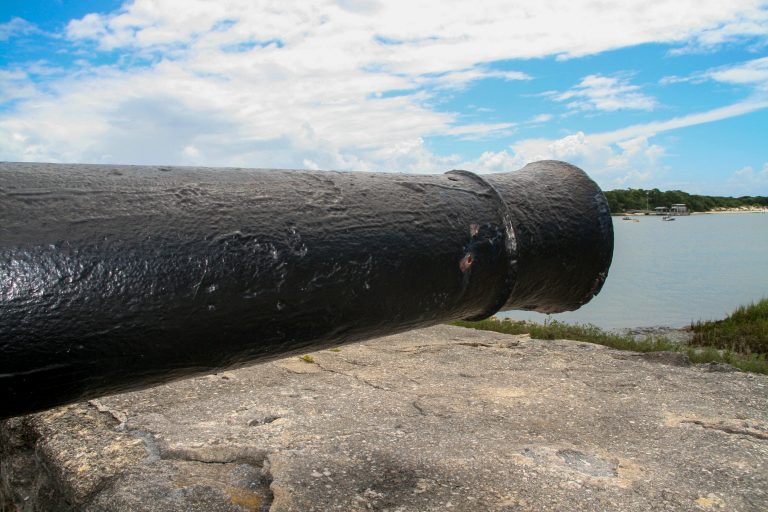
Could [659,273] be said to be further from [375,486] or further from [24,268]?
[24,268]

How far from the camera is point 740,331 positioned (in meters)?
8.45

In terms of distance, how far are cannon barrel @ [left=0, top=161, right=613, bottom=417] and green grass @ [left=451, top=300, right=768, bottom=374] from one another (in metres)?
3.89

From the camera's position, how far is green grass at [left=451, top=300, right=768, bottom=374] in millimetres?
5355

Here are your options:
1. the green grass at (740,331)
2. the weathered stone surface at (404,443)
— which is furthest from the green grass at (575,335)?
the green grass at (740,331)

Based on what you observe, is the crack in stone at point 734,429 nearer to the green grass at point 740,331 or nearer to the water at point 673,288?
the green grass at point 740,331

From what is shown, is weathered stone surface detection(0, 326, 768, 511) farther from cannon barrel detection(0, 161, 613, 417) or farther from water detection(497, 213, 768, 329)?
water detection(497, 213, 768, 329)

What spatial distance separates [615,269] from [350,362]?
16.9 metres

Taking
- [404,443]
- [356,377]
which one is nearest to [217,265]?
[404,443]

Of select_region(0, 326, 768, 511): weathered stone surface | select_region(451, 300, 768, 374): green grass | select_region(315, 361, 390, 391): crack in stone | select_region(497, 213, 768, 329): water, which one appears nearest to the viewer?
select_region(0, 326, 768, 511): weathered stone surface

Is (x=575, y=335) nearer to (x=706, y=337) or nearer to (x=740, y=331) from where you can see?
(x=706, y=337)

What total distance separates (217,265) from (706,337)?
8.70 meters

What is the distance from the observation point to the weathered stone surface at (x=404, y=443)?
8.31ft

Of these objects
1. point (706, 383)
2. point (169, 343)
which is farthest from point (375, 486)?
point (706, 383)

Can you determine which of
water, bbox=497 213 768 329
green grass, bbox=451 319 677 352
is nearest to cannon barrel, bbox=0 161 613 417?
green grass, bbox=451 319 677 352
